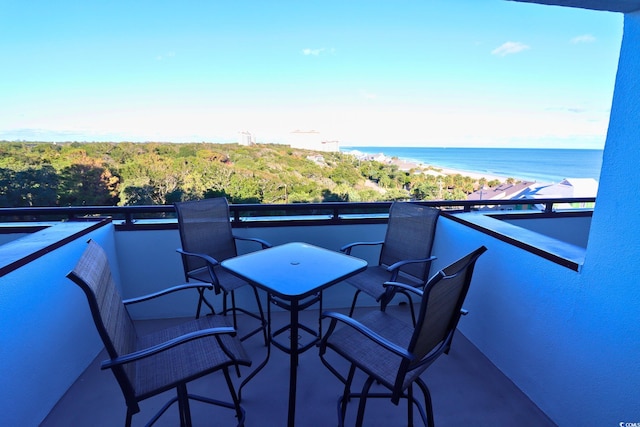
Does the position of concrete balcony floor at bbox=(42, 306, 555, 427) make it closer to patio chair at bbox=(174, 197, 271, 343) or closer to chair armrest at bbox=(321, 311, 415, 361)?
patio chair at bbox=(174, 197, 271, 343)

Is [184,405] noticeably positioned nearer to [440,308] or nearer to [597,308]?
[440,308]

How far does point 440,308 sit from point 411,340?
0.17 meters

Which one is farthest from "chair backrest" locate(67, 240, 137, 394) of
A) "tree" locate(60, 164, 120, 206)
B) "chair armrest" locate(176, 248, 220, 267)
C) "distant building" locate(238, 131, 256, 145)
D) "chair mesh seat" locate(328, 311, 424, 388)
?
"distant building" locate(238, 131, 256, 145)

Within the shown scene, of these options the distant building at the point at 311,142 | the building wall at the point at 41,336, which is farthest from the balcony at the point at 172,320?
the distant building at the point at 311,142

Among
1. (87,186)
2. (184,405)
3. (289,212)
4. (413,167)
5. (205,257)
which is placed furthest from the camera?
(413,167)

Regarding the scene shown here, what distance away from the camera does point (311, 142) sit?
665 inches

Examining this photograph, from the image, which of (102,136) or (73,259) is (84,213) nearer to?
(73,259)

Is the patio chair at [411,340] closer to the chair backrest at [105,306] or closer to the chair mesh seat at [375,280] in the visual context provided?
the chair mesh seat at [375,280]

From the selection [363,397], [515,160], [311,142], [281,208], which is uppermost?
[311,142]

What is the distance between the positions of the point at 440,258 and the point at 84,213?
9.92 feet

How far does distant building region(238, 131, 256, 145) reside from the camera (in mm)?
16531

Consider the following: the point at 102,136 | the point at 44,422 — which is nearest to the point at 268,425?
the point at 44,422

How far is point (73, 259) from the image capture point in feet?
6.15

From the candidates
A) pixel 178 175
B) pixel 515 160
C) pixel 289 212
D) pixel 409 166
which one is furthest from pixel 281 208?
pixel 515 160
